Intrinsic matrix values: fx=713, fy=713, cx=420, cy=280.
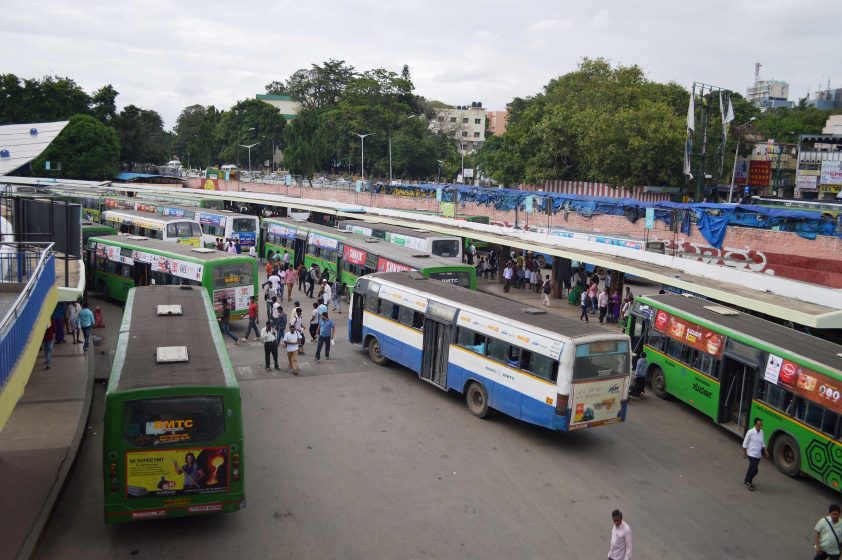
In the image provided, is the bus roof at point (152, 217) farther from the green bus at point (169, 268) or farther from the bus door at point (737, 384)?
the bus door at point (737, 384)

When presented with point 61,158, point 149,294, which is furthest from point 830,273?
point 61,158

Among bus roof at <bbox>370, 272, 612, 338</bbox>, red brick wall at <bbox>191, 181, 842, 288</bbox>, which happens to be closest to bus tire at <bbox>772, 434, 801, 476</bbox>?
bus roof at <bbox>370, 272, 612, 338</bbox>

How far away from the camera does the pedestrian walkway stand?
32.2 ft

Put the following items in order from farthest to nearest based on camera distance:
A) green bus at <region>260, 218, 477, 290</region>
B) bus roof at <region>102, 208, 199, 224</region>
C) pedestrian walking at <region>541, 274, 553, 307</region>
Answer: bus roof at <region>102, 208, 199, 224</region> → pedestrian walking at <region>541, 274, 553, 307</region> → green bus at <region>260, 218, 477, 290</region>

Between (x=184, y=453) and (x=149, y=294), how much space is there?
273 inches

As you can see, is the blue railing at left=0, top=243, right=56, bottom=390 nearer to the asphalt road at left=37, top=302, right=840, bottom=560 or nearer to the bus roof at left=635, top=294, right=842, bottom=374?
the asphalt road at left=37, top=302, right=840, bottom=560

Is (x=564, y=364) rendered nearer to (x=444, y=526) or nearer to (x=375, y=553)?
(x=444, y=526)

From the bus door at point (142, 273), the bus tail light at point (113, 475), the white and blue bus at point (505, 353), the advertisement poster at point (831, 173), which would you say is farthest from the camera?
the advertisement poster at point (831, 173)

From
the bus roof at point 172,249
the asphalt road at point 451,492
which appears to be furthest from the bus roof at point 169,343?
the bus roof at point 172,249

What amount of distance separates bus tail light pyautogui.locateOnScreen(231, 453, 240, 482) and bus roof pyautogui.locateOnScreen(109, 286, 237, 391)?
986 mm

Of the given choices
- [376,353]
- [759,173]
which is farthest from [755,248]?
[759,173]

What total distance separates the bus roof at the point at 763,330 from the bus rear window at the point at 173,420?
10156 mm

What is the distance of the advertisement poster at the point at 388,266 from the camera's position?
2354 cm

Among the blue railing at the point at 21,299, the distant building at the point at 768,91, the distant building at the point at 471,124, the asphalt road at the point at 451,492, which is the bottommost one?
the asphalt road at the point at 451,492
